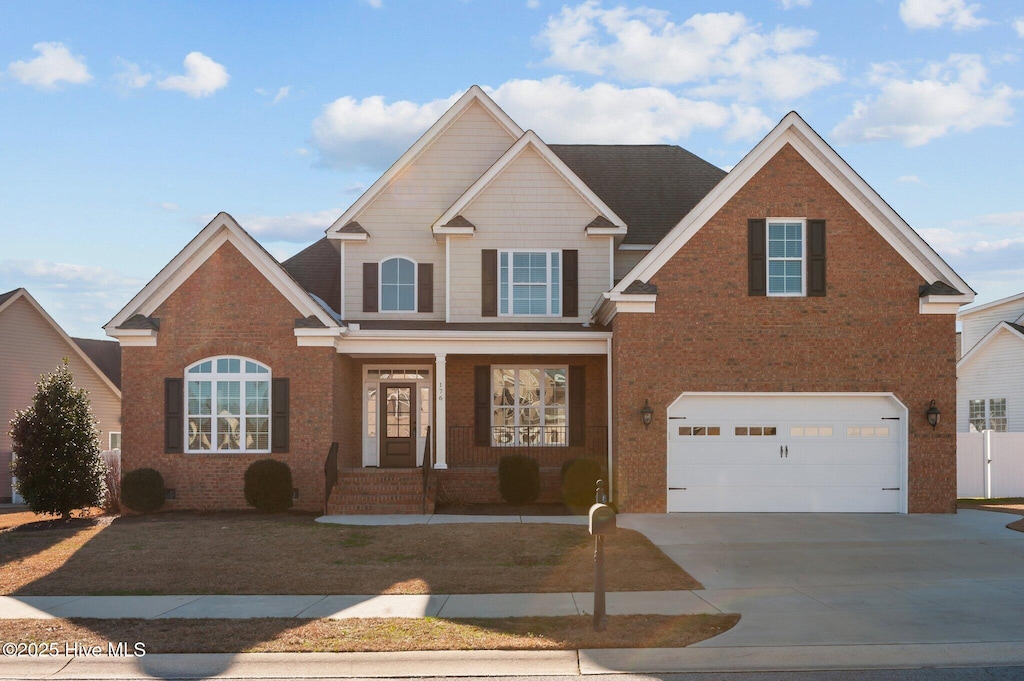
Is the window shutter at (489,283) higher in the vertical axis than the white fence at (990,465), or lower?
higher

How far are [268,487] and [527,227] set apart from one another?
844cm

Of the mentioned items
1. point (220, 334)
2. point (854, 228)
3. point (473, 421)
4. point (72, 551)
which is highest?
point (854, 228)

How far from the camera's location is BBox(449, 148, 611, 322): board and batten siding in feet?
71.5

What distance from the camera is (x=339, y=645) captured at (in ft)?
27.7

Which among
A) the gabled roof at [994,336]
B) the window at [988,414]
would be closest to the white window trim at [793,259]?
the gabled roof at [994,336]

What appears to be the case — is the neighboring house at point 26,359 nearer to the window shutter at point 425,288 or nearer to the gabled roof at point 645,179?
the window shutter at point 425,288

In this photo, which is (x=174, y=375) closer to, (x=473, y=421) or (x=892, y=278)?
(x=473, y=421)

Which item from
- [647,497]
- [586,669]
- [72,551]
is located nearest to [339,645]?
[586,669]

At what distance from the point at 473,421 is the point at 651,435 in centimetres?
530

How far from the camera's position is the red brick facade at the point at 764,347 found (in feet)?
59.4

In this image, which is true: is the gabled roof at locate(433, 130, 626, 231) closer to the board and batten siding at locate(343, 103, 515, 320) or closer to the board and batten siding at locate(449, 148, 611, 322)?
the board and batten siding at locate(449, 148, 611, 322)

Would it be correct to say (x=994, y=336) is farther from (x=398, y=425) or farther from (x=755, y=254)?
(x=398, y=425)

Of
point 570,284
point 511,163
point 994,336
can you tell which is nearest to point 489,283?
point 570,284

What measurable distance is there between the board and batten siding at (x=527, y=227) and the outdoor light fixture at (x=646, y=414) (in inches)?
166
